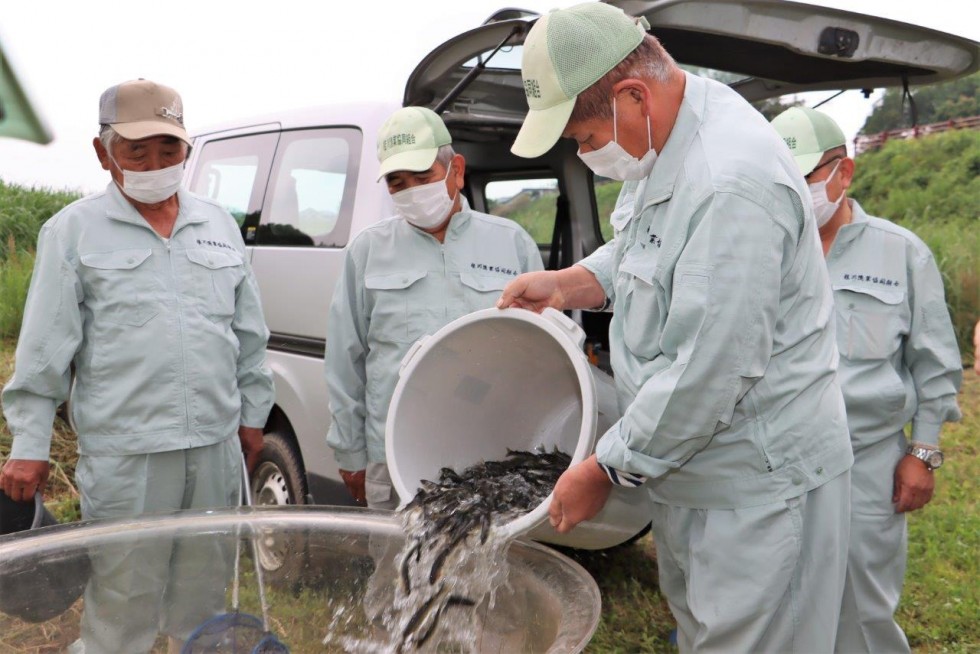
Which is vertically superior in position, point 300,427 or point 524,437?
point 524,437

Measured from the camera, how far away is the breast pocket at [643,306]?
1.88m

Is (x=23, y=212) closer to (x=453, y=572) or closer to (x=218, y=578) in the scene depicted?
(x=218, y=578)

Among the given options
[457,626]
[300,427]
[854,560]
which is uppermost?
[457,626]

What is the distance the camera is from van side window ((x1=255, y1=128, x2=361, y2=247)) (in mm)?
3832

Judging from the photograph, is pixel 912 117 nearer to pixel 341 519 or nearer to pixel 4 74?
pixel 341 519

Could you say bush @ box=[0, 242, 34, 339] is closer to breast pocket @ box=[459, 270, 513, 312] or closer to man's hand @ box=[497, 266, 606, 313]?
breast pocket @ box=[459, 270, 513, 312]

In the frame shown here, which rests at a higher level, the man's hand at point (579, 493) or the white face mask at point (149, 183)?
the white face mask at point (149, 183)

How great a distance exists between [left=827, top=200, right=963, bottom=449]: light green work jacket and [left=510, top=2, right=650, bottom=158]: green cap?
1409mm

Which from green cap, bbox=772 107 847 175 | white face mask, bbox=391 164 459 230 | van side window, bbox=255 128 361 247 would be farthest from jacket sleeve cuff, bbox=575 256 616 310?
van side window, bbox=255 128 361 247

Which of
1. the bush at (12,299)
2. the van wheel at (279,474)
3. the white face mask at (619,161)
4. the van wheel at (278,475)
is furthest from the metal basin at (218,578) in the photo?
the bush at (12,299)

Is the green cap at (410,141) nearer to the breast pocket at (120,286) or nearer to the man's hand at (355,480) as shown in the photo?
the breast pocket at (120,286)

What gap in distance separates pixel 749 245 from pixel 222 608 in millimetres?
1487

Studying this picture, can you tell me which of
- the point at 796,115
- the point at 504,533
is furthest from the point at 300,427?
the point at 796,115

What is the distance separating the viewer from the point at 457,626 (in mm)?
1979
